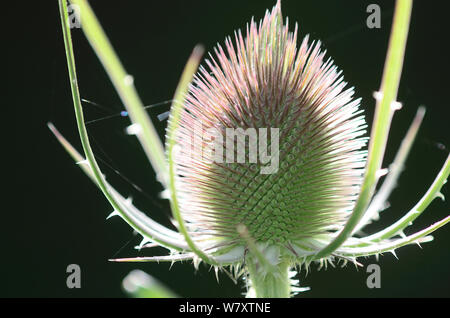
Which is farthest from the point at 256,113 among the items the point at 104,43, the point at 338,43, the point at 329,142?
the point at 338,43

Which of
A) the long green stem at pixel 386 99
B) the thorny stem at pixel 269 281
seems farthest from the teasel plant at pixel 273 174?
the long green stem at pixel 386 99

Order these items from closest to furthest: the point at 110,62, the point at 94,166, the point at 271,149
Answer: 1. the point at 110,62
2. the point at 94,166
3. the point at 271,149

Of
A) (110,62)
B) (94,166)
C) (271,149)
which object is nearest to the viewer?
(110,62)

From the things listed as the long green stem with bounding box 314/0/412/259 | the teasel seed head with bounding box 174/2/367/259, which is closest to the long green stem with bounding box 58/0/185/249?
the teasel seed head with bounding box 174/2/367/259

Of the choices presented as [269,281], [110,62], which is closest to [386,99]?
[110,62]

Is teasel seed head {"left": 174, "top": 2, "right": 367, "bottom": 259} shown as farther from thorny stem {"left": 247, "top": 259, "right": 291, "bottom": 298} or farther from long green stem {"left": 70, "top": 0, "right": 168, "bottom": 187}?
long green stem {"left": 70, "top": 0, "right": 168, "bottom": 187}

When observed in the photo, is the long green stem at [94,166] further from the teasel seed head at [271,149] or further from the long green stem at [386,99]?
the long green stem at [386,99]

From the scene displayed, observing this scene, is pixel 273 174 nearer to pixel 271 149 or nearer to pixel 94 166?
pixel 271 149

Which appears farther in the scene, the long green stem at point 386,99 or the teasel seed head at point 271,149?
the teasel seed head at point 271,149

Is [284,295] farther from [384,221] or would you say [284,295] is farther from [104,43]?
[384,221]
